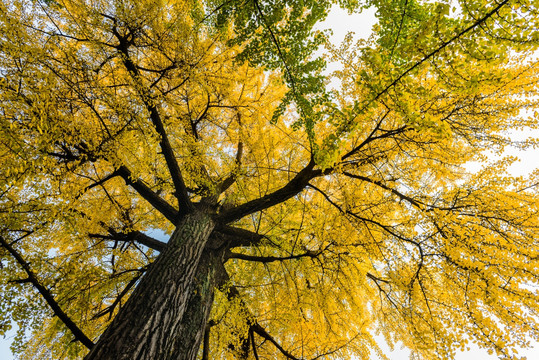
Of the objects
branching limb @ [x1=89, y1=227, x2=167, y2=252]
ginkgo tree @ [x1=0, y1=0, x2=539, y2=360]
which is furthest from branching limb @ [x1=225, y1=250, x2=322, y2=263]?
branching limb @ [x1=89, y1=227, x2=167, y2=252]

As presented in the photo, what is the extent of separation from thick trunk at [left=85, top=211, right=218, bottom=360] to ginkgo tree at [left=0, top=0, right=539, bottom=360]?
16mm

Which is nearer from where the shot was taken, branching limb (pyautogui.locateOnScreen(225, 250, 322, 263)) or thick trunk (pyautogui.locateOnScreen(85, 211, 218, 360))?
thick trunk (pyautogui.locateOnScreen(85, 211, 218, 360))

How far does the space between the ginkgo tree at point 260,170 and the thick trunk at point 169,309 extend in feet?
0.05

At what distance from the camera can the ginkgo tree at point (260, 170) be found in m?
1.55

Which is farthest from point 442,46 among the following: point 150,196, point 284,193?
A: point 150,196

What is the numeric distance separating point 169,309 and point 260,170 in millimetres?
2342

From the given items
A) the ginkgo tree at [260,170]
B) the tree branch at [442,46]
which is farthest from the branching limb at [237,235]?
the tree branch at [442,46]

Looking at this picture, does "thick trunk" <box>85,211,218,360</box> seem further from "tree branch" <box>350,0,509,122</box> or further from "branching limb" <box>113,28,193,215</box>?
"tree branch" <box>350,0,509,122</box>

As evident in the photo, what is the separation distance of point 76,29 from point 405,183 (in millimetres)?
4678

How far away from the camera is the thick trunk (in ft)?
5.95

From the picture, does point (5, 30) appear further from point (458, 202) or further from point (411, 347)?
point (411, 347)

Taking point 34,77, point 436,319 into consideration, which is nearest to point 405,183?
point 436,319

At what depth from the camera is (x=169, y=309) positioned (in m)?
2.19

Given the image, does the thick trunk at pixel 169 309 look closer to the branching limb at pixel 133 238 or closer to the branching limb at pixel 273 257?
the branching limb at pixel 273 257
